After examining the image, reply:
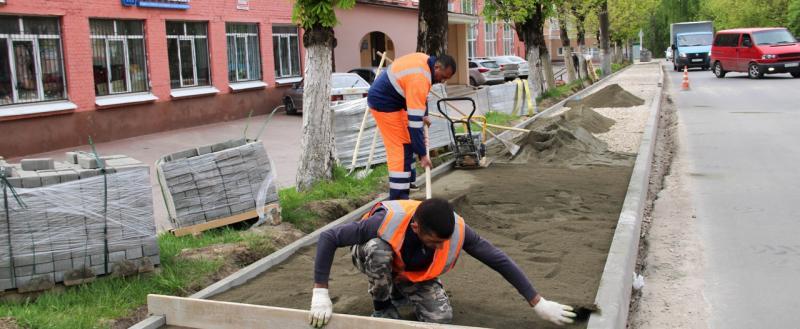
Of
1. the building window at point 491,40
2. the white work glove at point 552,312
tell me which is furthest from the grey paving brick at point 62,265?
the building window at point 491,40

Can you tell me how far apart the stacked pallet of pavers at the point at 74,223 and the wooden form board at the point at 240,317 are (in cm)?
65

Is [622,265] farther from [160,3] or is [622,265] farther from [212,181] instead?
[160,3]

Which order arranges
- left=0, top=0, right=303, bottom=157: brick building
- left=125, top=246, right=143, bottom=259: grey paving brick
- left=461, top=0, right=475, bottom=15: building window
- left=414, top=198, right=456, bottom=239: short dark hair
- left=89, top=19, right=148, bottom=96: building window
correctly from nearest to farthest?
left=414, top=198, right=456, bottom=239: short dark hair, left=125, top=246, right=143, bottom=259: grey paving brick, left=0, top=0, right=303, bottom=157: brick building, left=89, top=19, right=148, bottom=96: building window, left=461, top=0, right=475, bottom=15: building window

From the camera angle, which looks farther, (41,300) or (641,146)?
(641,146)

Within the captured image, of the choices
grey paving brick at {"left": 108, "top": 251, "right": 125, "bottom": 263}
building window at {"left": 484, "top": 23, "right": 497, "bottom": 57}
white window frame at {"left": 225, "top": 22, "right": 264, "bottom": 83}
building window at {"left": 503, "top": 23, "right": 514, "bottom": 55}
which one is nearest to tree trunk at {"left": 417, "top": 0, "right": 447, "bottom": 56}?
grey paving brick at {"left": 108, "top": 251, "right": 125, "bottom": 263}

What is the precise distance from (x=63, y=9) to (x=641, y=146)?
38.7 feet

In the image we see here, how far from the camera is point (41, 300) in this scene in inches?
188

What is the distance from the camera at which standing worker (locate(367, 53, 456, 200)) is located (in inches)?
255

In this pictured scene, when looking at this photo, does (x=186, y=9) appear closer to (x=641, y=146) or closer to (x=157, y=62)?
(x=157, y=62)

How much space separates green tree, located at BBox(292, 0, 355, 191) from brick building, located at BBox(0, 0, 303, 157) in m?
8.32

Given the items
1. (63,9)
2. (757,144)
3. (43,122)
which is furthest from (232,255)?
(63,9)

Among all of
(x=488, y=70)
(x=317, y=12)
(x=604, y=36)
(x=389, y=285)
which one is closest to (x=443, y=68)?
(x=317, y=12)

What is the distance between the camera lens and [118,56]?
56.1ft

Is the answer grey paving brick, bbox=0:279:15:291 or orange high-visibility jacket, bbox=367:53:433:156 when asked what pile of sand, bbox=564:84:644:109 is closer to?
orange high-visibility jacket, bbox=367:53:433:156
